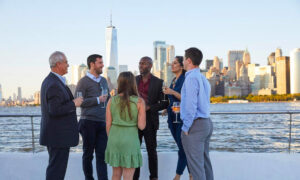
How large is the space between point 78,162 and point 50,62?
1.87 meters

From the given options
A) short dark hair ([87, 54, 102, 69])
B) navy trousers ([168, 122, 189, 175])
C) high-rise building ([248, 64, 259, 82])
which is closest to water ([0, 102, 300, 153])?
navy trousers ([168, 122, 189, 175])

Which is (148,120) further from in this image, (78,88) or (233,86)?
(233,86)

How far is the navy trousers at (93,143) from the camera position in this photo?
3.96 metres

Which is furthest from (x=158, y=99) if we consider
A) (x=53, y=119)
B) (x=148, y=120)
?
(x=53, y=119)

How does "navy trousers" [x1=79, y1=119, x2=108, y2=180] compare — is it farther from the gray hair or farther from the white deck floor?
the gray hair

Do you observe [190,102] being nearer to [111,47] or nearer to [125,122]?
[125,122]

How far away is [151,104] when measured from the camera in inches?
161

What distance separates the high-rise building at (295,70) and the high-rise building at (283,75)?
1.76m

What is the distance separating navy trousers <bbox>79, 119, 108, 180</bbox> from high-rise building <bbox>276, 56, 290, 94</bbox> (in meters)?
122

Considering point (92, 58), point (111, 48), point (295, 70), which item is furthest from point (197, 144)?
point (111, 48)

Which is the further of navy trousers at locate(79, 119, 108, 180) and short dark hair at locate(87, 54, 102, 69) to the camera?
short dark hair at locate(87, 54, 102, 69)

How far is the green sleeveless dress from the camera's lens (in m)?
3.00

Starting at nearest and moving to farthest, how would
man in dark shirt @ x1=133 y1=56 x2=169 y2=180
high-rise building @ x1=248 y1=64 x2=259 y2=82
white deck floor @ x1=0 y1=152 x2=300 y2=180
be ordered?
man in dark shirt @ x1=133 y1=56 x2=169 y2=180
white deck floor @ x1=0 y1=152 x2=300 y2=180
high-rise building @ x1=248 y1=64 x2=259 y2=82

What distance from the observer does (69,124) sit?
3117 mm
